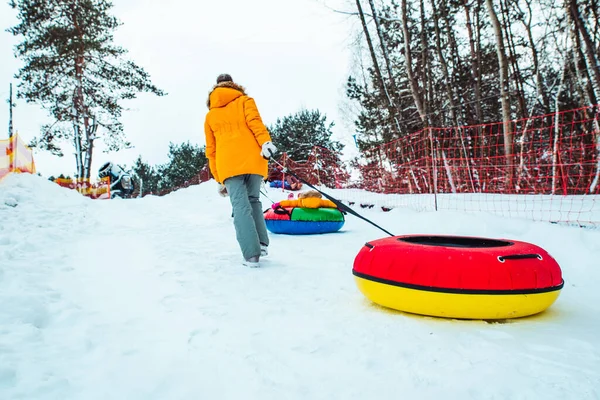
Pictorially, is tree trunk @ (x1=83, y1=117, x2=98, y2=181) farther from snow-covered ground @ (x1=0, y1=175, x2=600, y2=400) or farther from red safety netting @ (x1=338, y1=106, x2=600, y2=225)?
snow-covered ground @ (x1=0, y1=175, x2=600, y2=400)

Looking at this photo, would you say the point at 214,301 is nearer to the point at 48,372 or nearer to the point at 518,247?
the point at 48,372

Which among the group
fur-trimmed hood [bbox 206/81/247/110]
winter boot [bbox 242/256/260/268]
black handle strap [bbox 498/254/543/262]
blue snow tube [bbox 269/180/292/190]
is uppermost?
fur-trimmed hood [bbox 206/81/247/110]

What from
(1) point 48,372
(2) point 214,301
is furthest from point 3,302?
(2) point 214,301

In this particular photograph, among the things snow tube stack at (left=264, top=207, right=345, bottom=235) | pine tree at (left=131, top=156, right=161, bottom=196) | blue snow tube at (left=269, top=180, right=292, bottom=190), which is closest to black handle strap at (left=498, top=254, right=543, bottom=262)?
snow tube stack at (left=264, top=207, right=345, bottom=235)

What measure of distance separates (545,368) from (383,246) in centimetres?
91

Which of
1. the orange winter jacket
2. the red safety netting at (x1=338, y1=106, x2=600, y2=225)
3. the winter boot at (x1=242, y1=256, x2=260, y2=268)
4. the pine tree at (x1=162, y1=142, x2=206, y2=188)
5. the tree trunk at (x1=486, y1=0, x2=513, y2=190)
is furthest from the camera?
the pine tree at (x1=162, y1=142, x2=206, y2=188)

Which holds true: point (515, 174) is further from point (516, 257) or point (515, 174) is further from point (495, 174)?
point (516, 257)

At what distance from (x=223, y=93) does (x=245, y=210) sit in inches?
43.2

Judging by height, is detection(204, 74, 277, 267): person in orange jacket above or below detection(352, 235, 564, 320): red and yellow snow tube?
above

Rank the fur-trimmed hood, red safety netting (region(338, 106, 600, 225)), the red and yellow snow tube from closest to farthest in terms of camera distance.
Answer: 1. the red and yellow snow tube
2. the fur-trimmed hood
3. red safety netting (region(338, 106, 600, 225))

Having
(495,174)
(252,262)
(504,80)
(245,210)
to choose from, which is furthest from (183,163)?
(252,262)

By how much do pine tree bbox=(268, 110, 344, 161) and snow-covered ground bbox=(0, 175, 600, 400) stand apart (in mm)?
23229

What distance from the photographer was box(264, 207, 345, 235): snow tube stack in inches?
196

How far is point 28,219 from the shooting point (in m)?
4.31
